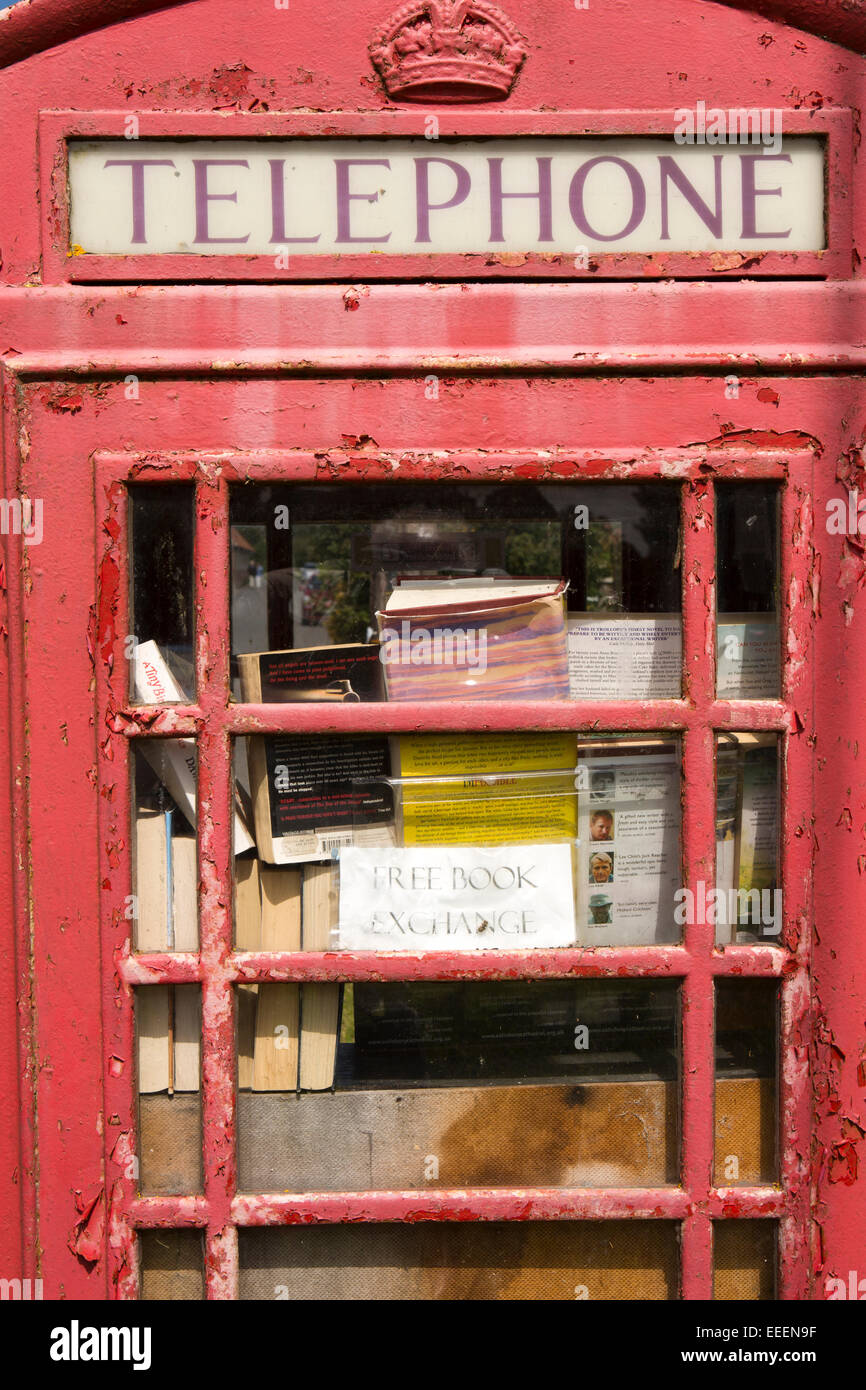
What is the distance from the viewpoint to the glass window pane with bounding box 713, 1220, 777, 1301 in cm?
167

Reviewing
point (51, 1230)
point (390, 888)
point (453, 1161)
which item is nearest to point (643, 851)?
point (390, 888)

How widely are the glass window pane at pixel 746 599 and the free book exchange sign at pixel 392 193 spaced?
0.41 m

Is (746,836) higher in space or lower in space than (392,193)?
lower

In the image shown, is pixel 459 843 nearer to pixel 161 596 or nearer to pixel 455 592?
pixel 455 592

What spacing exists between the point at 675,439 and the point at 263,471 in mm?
620

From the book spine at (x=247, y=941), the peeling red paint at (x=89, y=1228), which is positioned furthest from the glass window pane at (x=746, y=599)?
the peeling red paint at (x=89, y=1228)

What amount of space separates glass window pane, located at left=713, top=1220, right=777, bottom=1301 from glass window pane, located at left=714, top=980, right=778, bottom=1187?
87 millimetres

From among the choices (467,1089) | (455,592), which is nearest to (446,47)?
(455,592)

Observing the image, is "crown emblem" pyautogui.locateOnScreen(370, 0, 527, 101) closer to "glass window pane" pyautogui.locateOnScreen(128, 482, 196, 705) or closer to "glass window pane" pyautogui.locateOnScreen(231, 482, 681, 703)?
"glass window pane" pyautogui.locateOnScreen(231, 482, 681, 703)

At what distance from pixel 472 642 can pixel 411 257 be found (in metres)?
0.58

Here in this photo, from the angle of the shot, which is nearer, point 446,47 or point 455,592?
point 446,47

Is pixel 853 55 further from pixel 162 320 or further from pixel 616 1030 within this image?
pixel 616 1030

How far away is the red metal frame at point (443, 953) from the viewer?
161 centimetres

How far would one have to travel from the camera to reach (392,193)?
62.7 inches
